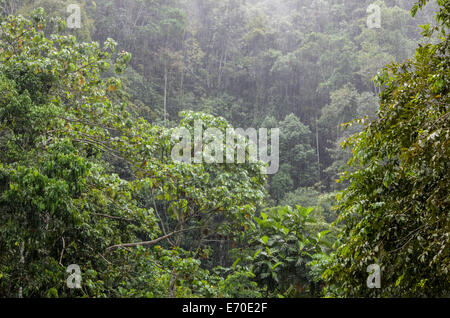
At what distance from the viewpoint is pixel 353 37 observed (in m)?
20.8

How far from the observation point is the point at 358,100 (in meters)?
16.5

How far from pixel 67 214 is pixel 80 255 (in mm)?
1205

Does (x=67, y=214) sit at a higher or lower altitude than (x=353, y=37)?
lower

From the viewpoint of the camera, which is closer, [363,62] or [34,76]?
[34,76]

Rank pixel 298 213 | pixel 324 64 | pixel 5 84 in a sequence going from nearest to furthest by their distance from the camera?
pixel 5 84 < pixel 298 213 < pixel 324 64

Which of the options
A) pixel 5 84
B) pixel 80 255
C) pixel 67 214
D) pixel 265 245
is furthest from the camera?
pixel 265 245

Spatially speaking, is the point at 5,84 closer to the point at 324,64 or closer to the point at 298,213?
the point at 298,213

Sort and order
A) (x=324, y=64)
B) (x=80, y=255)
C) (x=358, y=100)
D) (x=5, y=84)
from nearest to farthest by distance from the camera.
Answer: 1. (x=5, y=84)
2. (x=80, y=255)
3. (x=358, y=100)
4. (x=324, y=64)

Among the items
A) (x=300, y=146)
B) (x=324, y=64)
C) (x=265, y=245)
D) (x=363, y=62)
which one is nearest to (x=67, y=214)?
(x=265, y=245)

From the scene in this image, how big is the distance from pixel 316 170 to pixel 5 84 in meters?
15.1
